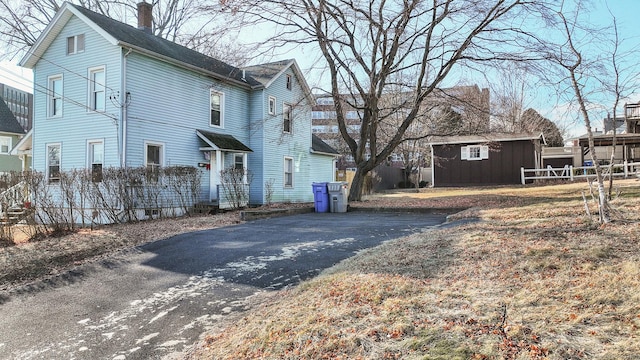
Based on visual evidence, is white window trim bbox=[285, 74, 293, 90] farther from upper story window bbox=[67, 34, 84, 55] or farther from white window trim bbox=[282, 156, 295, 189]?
upper story window bbox=[67, 34, 84, 55]

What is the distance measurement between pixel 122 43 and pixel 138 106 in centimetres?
203

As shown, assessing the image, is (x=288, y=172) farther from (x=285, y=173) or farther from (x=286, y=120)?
(x=286, y=120)

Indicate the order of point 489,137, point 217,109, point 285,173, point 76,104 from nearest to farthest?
point 76,104
point 217,109
point 285,173
point 489,137

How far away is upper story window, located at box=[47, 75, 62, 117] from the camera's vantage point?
596 inches

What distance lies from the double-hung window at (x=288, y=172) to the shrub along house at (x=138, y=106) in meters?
1.41

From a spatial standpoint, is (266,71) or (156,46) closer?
(156,46)

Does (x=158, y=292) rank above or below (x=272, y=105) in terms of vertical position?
below

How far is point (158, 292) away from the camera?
17.2ft

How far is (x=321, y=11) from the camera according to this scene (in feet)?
41.1

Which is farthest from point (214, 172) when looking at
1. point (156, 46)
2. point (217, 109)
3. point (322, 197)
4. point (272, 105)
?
point (156, 46)

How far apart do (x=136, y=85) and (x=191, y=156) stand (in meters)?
3.31

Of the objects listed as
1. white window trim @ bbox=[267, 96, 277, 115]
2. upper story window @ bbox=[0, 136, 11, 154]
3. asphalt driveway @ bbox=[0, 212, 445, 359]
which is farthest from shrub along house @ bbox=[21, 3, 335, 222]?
upper story window @ bbox=[0, 136, 11, 154]

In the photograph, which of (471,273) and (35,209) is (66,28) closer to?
(35,209)

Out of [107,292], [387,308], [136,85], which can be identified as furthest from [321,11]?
[387,308]
